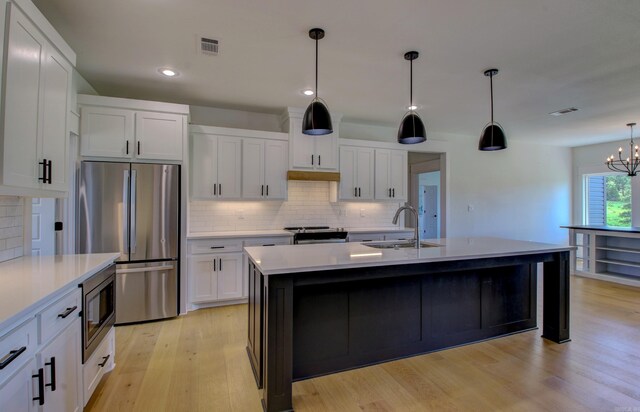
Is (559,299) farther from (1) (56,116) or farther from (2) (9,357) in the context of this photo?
(1) (56,116)

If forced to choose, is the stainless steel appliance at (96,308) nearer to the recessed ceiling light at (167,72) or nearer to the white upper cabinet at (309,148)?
the recessed ceiling light at (167,72)

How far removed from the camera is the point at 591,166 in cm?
700

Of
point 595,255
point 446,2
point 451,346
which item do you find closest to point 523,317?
point 451,346

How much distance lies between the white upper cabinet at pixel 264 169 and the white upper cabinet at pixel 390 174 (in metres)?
1.52

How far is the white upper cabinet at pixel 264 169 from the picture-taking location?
426 cm

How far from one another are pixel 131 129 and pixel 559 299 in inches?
183

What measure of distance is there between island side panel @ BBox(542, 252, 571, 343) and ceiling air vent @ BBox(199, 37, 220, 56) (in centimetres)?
358

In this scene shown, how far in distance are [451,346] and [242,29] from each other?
3178 millimetres

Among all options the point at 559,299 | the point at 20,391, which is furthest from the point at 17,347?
the point at 559,299

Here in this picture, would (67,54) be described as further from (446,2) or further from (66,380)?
(446,2)

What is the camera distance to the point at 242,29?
248 centimetres

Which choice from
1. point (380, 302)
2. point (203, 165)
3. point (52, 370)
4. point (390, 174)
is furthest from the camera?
point (390, 174)

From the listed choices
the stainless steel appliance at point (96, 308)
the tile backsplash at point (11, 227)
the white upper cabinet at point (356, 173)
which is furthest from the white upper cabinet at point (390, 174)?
the tile backsplash at point (11, 227)

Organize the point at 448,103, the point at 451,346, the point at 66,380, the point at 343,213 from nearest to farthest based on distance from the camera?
the point at 66,380 → the point at 451,346 → the point at 448,103 → the point at 343,213
